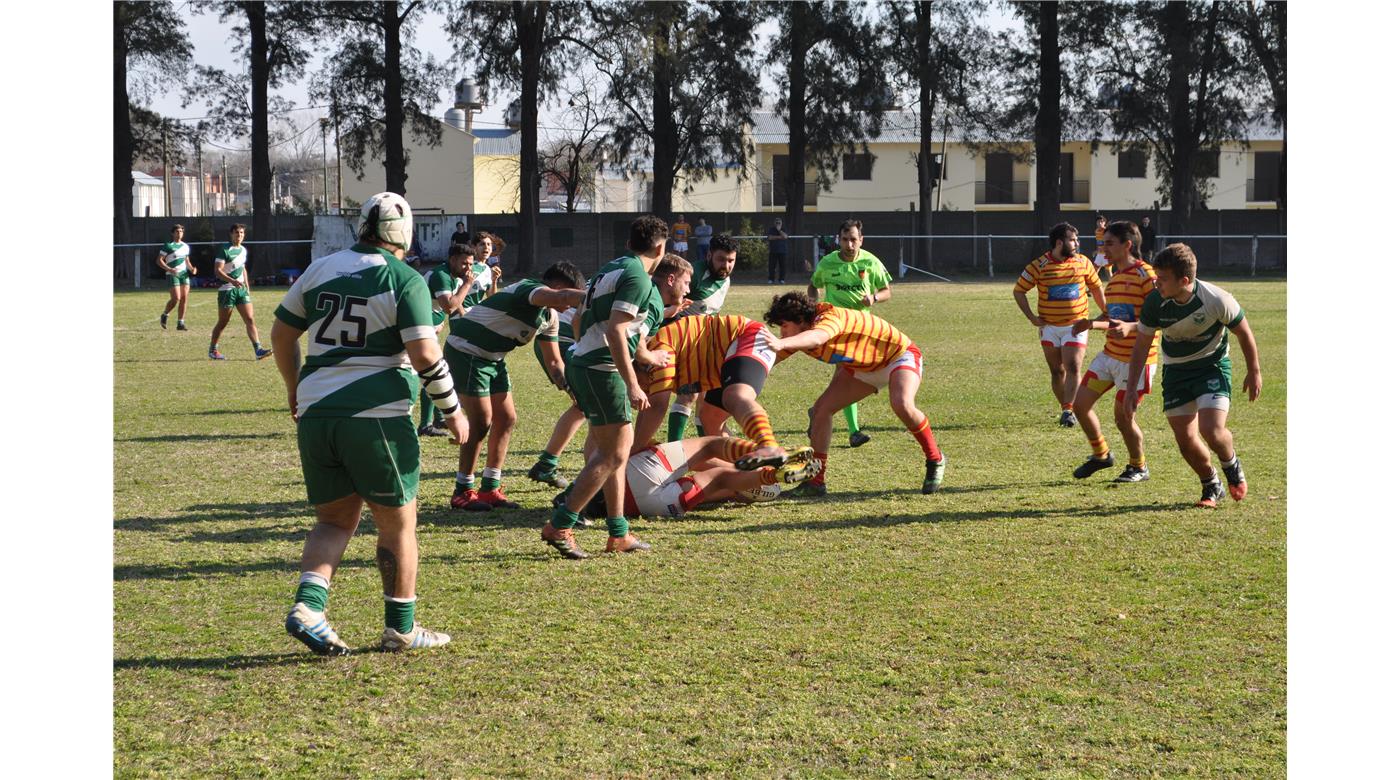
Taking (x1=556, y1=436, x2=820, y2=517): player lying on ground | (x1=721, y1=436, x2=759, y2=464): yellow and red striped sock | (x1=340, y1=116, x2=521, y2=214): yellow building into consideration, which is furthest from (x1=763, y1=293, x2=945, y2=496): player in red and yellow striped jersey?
(x1=340, y1=116, x2=521, y2=214): yellow building

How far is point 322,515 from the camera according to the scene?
552 centimetres

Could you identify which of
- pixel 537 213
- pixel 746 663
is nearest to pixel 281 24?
pixel 537 213

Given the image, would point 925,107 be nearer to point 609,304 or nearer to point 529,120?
point 529,120

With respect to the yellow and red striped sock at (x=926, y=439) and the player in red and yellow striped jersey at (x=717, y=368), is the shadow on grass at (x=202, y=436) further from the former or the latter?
the yellow and red striped sock at (x=926, y=439)

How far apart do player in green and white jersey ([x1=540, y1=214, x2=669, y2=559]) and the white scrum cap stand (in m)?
1.50

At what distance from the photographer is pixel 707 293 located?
35.0 feet

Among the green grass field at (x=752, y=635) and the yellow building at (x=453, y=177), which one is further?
the yellow building at (x=453, y=177)

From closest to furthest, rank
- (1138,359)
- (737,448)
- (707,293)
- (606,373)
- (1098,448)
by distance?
(606,373), (737,448), (1138,359), (1098,448), (707,293)

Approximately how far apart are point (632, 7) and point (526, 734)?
38.2 m

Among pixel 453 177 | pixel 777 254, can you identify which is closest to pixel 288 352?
pixel 777 254

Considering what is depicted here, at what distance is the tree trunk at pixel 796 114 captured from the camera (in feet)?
141

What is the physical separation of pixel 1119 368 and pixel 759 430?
311 centimetres

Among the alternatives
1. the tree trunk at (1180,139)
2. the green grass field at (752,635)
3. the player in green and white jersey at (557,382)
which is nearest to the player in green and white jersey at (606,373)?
the green grass field at (752,635)

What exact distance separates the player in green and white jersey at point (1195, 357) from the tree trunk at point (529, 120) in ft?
116
